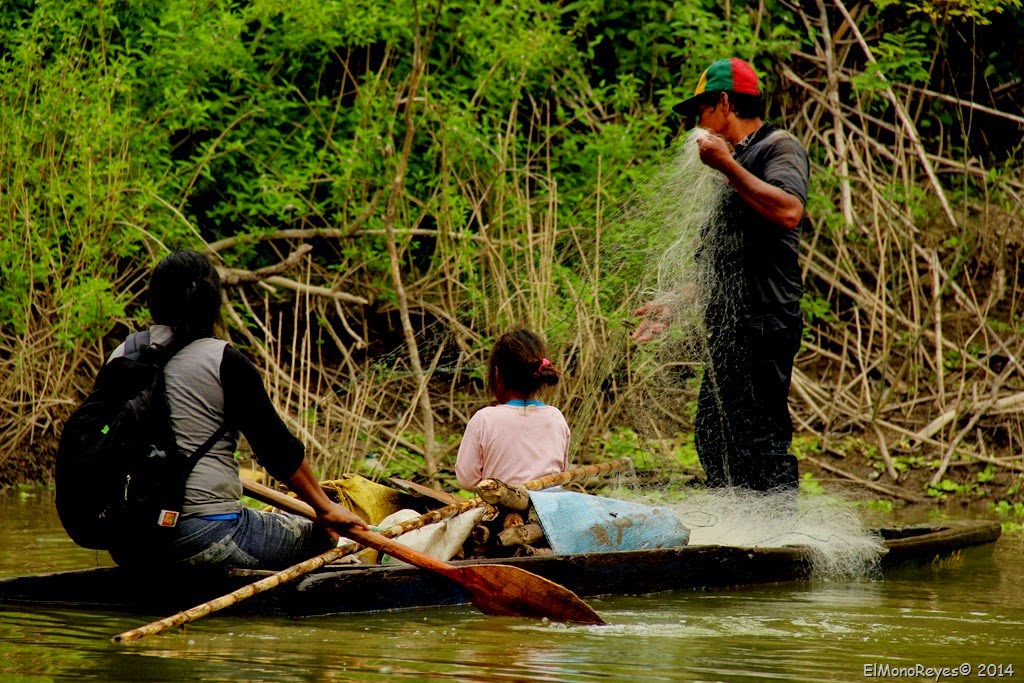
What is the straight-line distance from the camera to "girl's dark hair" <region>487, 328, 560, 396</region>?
5.76 meters

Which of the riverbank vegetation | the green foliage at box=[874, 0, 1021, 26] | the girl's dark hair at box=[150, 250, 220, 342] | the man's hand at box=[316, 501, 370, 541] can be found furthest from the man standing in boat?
the green foliage at box=[874, 0, 1021, 26]

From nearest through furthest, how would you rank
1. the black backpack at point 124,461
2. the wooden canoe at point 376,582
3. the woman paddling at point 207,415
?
1. the black backpack at point 124,461
2. the woman paddling at point 207,415
3. the wooden canoe at point 376,582

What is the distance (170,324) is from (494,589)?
4.98 feet

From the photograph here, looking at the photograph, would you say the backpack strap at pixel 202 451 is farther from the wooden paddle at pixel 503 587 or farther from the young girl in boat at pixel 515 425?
the young girl in boat at pixel 515 425

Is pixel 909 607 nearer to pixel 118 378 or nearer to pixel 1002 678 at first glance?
pixel 1002 678

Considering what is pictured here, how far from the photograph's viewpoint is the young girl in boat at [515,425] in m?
5.77

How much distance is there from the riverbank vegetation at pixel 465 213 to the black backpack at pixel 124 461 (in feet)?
11.7

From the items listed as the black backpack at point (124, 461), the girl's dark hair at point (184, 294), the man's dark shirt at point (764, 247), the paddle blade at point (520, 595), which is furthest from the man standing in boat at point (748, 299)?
the black backpack at point (124, 461)

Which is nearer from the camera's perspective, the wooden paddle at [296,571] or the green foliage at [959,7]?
the wooden paddle at [296,571]

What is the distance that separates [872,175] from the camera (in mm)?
11148

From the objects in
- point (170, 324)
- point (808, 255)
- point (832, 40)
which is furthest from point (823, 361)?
point (170, 324)

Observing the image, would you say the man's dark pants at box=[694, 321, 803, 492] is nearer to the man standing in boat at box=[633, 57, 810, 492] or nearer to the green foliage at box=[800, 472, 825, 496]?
the man standing in boat at box=[633, 57, 810, 492]

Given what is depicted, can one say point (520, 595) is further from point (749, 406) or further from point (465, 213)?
point (465, 213)

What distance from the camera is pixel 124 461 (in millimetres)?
4547
